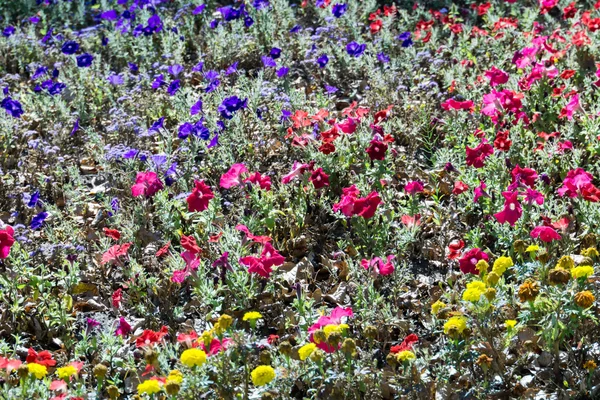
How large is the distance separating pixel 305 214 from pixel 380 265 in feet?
2.84

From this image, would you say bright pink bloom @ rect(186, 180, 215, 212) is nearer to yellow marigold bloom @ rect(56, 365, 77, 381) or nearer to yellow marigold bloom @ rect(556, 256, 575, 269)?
yellow marigold bloom @ rect(56, 365, 77, 381)

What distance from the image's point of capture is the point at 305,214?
421 cm

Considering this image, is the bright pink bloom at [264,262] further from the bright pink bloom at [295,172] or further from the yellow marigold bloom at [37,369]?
the yellow marigold bloom at [37,369]

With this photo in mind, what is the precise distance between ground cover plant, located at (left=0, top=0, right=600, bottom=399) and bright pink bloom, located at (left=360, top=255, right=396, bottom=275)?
1 centimetres

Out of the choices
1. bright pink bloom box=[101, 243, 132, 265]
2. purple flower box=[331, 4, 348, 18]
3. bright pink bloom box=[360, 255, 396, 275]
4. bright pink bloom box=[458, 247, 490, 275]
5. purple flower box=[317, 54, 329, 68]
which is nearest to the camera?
bright pink bloom box=[458, 247, 490, 275]

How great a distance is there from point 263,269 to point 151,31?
3.45 m

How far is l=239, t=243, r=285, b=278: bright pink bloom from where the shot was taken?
333cm

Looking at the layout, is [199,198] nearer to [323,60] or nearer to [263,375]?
[263,375]

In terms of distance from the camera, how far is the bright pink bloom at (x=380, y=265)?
340cm

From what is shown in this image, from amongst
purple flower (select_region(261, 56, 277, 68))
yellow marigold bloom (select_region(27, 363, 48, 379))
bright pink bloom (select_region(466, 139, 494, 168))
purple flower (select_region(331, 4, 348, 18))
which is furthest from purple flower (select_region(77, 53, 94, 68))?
yellow marigold bloom (select_region(27, 363, 48, 379))

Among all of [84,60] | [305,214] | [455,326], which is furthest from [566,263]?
[84,60]

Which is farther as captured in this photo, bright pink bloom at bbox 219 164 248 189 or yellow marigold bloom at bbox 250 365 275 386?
bright pink bloom at bbox 219 164 248 189

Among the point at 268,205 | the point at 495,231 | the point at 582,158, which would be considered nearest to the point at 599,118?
the point at 582,158

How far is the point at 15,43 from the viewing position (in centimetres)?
678
